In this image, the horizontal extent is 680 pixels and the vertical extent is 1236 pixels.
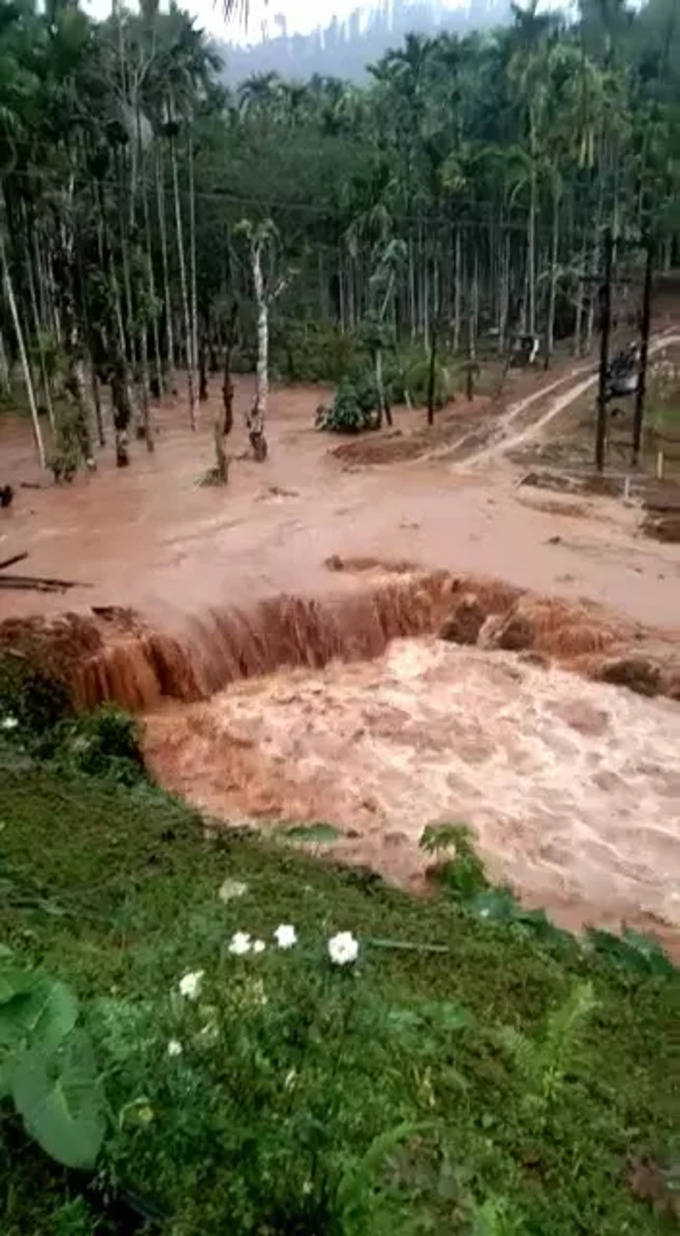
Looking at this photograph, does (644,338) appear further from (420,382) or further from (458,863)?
(458,863)

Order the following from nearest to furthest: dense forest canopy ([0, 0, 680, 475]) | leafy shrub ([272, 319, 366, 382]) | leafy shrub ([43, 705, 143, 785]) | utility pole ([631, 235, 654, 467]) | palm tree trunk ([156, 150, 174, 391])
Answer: leafy shrub ([43, 705, 143, 785]), utility pole ([631, 235, 654, 467]), dense forest canopy ([0, 0, 680, 475]), palm tree trunk ([156, 150, 174, 391]), leafy shrub ([272, 319, 366, 382])

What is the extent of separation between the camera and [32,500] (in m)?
19.7

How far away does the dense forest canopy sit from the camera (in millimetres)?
21750

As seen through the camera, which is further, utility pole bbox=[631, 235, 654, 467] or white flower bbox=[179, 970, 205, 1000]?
utility pole bbox=[631, 235, 654, 467]

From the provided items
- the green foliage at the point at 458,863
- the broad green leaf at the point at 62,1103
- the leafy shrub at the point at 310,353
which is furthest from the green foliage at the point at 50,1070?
the leafy shrub at the point at 310,353

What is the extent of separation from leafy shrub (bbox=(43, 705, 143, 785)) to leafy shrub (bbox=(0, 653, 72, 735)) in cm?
43

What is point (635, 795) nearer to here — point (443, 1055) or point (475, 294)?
point (443, 1055)

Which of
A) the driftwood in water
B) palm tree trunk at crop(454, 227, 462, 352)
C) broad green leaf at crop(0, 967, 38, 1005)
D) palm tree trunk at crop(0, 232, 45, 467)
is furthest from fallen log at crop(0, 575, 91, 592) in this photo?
palm tree trunk at crop(454, 227, 462, 352)

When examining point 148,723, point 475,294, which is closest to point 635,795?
point 148,723

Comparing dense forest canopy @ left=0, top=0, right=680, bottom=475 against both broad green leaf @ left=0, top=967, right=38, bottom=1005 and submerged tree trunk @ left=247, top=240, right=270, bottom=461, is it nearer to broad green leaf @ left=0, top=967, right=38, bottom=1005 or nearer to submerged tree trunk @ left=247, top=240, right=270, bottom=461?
submerged tree trunk @ left=247, top=240, right=270, bottom=461

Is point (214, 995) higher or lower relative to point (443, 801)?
higher

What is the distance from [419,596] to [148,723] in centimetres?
456

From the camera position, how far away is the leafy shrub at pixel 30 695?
35.7 feet

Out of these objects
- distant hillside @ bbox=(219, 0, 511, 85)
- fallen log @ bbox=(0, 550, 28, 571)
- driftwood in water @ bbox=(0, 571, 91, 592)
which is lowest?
driftwood in water @ bbox=(0, 571, 91, 592)
